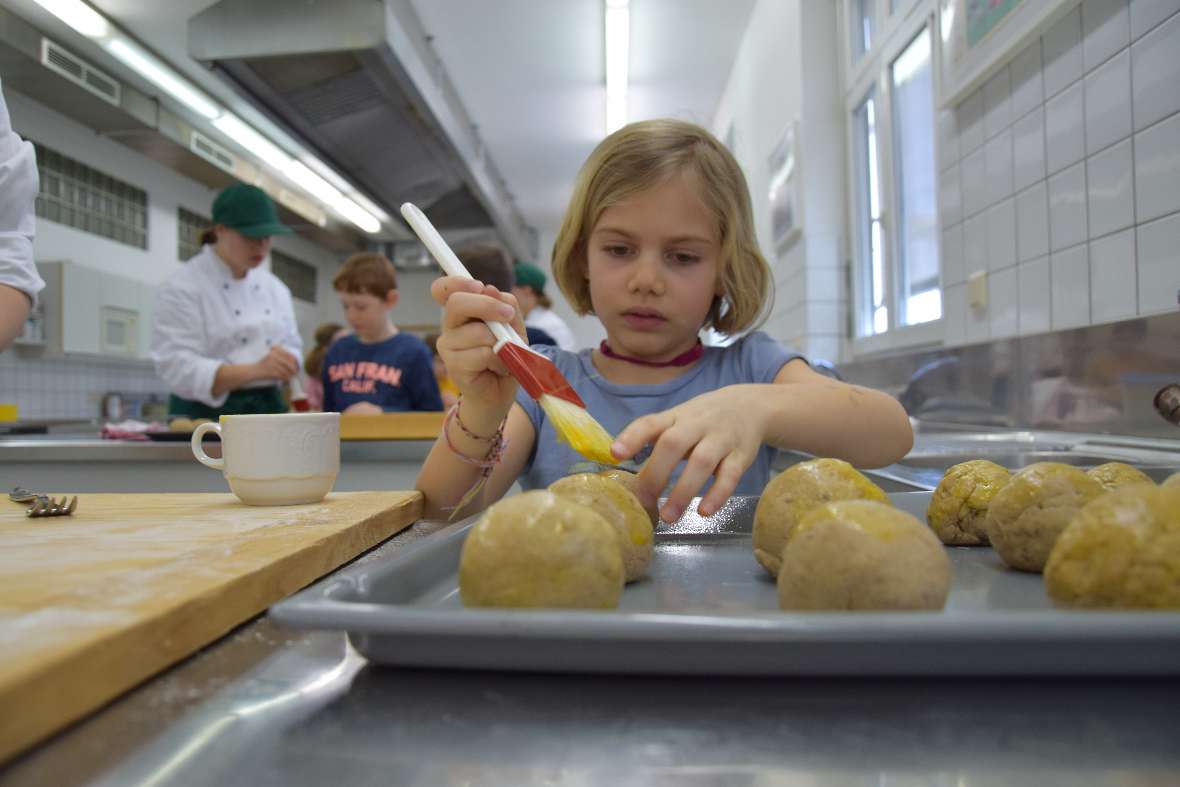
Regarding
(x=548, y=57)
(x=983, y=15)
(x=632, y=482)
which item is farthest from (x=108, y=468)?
(x=548, y=57)

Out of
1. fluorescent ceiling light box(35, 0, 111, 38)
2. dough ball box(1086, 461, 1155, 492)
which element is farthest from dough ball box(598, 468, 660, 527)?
fluorescent ceiling light box(35, 0, 111, 38)

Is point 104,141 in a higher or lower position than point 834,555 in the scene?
higher

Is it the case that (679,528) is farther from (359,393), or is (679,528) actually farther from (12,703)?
(359,393)

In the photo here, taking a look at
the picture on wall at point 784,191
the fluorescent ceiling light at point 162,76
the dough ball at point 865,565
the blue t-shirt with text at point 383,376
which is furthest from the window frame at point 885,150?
the fluorescent ceiling light at point 162,76

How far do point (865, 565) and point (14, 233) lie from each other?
139 cm

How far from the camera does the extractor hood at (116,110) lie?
350cm

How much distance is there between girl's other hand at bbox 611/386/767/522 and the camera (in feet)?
1.85

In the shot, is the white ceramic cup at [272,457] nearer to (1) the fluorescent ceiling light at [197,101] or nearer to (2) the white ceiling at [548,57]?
(1) the fluorescent ceiling light at [197,101]

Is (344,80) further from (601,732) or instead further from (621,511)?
(601,732)

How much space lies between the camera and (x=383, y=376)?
2.74 m

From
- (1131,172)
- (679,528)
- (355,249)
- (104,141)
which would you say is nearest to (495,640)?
(679,528)

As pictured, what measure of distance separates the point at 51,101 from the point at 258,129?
1.05 m

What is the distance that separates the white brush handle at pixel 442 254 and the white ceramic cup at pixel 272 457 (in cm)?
21

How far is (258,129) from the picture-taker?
15.8ft
